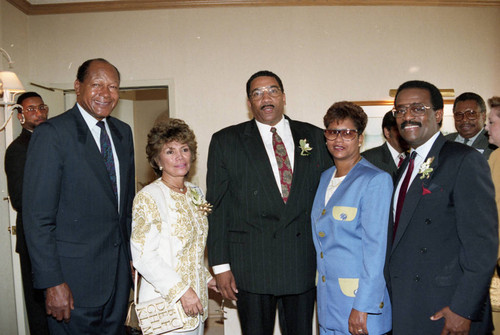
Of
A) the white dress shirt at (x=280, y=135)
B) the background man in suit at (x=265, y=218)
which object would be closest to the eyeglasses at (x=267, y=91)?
the background man in suit at (x=265, y=218)

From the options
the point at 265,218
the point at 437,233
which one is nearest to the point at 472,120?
the point at 437,233

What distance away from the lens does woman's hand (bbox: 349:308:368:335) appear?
6.20 feet

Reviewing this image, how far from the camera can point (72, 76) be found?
4.81 metres

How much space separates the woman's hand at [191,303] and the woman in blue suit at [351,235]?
0.67 meters

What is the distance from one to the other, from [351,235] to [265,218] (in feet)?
1.86

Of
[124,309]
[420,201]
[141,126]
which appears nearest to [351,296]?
[420,201]

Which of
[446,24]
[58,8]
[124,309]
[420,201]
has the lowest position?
[124,309]

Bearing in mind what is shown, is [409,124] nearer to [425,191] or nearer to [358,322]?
[425,191]

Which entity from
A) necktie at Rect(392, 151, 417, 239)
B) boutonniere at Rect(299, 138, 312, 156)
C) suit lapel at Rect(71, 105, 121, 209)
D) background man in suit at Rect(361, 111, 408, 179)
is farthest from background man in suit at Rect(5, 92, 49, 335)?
background man in suit at Rect(361, 111, 408, 179)

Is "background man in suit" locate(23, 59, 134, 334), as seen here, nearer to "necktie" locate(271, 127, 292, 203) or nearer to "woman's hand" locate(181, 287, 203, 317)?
"woman's hand" locate(181, 287, 203, 317)

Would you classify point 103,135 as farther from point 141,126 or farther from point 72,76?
point 141,126

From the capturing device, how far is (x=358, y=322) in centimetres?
189

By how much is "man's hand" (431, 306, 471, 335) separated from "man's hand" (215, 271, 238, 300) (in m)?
1.17

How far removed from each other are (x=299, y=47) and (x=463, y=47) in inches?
79.9
